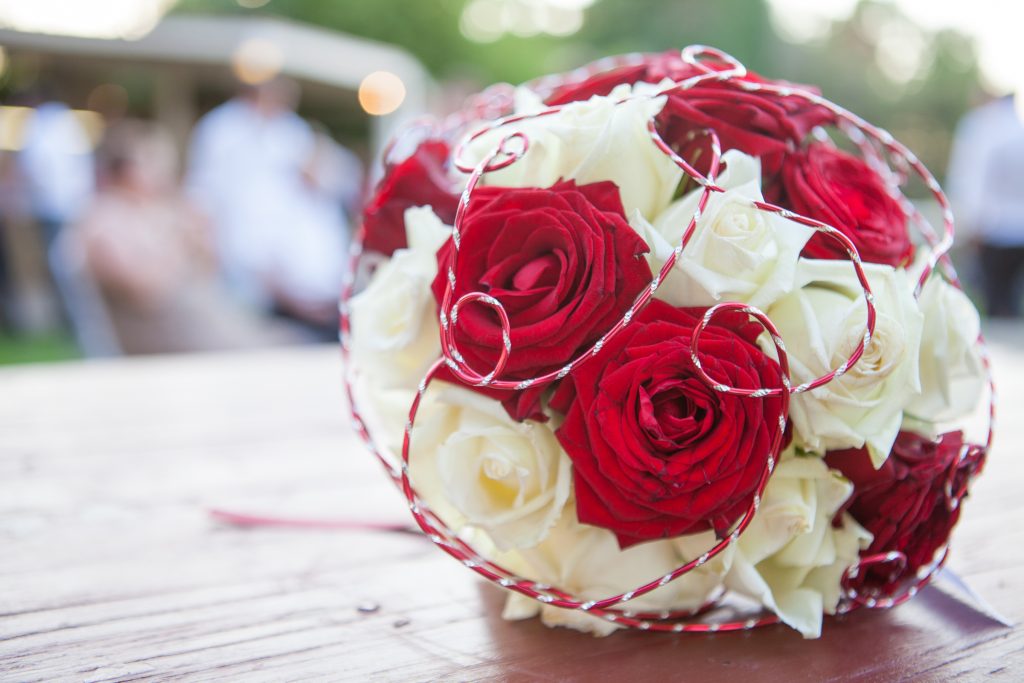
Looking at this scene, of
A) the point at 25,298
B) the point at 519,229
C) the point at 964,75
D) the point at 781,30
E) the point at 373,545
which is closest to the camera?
the point at 519,229

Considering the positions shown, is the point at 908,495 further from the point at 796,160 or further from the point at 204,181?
the point at 204,181

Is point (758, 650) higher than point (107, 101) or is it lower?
higher

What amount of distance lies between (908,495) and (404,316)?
30cm

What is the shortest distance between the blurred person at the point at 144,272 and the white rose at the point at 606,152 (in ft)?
8.06

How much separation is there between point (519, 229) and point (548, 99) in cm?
18

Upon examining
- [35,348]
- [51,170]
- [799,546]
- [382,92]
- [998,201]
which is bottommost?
[35,348]

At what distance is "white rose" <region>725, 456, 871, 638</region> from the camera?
459mm

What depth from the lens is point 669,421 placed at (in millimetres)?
412

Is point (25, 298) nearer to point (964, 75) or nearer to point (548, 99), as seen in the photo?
point (548, 99)

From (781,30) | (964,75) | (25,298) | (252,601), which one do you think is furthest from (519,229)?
(964,75)

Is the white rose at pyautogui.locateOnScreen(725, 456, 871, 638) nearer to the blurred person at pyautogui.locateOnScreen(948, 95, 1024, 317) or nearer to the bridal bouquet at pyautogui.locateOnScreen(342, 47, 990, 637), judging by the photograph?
the bridal bouquet at pyautogui.locateOnScreen(342, 47, 990, 637)

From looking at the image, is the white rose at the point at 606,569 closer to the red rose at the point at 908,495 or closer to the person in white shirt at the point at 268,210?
the red rose at the point at 908,495

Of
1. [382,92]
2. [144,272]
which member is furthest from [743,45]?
[144,272]

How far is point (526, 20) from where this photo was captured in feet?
63.7
